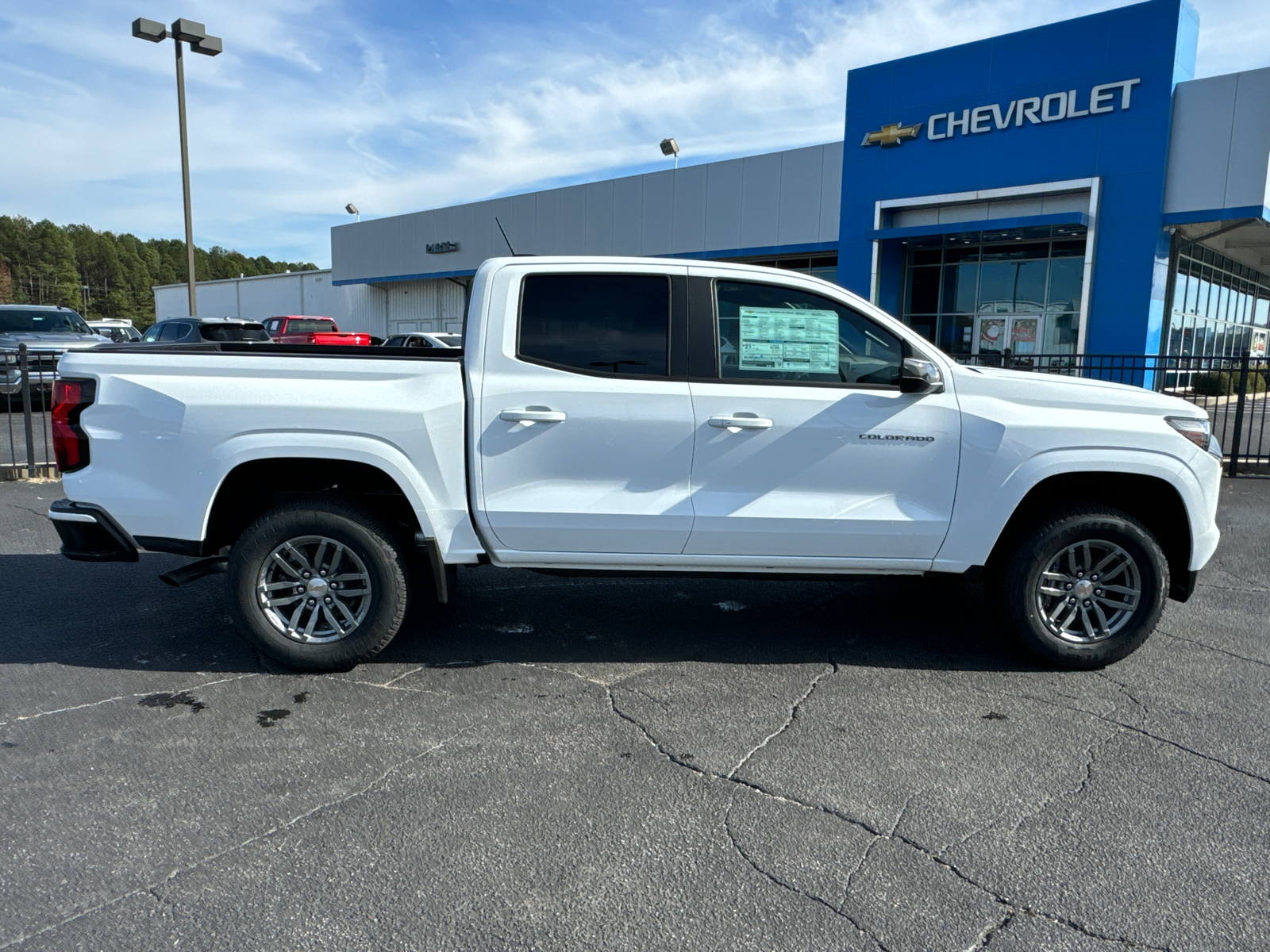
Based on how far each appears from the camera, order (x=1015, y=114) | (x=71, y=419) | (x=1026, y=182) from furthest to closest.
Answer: (x=1026, y=182)
(x=1015, y=114)
(x=71, y=419)

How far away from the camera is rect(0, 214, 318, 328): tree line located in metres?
121

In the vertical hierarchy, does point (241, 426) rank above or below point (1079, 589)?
above

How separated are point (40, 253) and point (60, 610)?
478ft

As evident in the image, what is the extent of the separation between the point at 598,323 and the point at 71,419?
2.50 m

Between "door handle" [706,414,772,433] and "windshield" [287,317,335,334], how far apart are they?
23389 mm

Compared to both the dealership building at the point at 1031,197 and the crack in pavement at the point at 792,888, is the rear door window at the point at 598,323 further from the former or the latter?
the dealership building at the point at 1031,197

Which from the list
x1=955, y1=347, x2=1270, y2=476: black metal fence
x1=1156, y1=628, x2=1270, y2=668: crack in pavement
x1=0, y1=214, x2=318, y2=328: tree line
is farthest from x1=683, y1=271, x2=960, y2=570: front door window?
x1=0, y1=214, x2=318, y2=328: tree line

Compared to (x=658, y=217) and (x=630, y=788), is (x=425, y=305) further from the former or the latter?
(x=630, y=788)

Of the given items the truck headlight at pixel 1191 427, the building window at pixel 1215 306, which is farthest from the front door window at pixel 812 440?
the building window at pixel 1215 306

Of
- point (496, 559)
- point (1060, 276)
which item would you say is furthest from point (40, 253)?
point (496, 559)

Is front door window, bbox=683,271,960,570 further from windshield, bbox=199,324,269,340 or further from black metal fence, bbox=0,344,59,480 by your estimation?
windshield, bbox=199,324,269,340

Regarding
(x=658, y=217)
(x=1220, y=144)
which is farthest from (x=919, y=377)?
(x=658, y=217)

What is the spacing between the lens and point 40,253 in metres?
123

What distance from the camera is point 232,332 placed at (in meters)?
18.5
